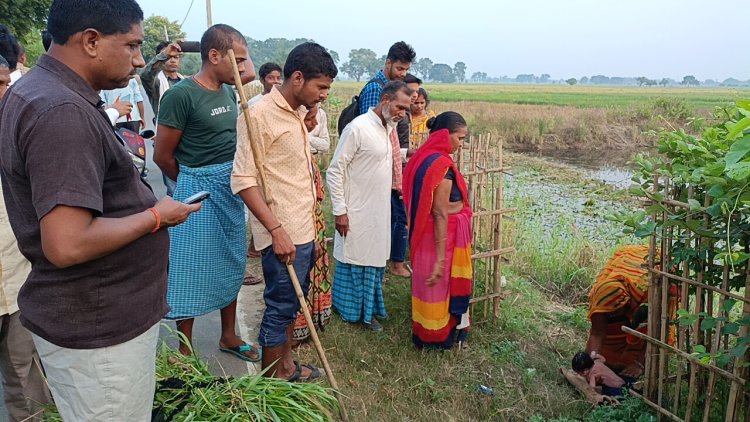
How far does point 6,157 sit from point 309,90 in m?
1.60

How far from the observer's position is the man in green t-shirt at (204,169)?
3076 mm

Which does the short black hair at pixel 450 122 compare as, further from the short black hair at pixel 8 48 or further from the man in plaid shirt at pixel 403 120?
the short black hair at pixel 8 48

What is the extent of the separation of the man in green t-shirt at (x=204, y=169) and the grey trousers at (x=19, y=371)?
29.7 inches

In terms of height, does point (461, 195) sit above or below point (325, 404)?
above

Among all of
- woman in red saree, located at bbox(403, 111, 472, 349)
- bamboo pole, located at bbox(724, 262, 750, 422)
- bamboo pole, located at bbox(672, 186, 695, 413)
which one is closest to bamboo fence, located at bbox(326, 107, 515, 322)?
woman in red saree, located at bbox(403, 111, 472, 349)

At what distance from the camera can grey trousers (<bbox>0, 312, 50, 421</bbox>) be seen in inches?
93.7

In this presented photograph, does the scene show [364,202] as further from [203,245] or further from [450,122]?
[203,245]

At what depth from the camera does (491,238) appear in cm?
451

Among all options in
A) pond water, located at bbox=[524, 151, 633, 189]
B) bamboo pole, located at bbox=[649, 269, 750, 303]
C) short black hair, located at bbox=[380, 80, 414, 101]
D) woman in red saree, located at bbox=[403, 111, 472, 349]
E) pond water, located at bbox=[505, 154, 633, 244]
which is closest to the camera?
bamboo pole, located at bbox=[649, 269, 750, 303]

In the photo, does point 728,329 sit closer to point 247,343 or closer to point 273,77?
point 247,343

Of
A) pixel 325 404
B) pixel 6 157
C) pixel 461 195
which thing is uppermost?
pixel 6 157

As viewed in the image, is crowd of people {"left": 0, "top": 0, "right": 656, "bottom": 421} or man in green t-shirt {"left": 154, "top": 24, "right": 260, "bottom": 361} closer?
crowd of people {"left": 0, "top": 0, "right": 656, "bottom": 421}

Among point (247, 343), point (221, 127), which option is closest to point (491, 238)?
point (247, 343)

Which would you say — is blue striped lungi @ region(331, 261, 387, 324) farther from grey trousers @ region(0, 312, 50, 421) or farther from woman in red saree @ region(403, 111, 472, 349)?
grey trousers @ region(0, 312, 50, 421)
